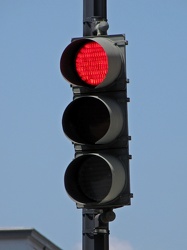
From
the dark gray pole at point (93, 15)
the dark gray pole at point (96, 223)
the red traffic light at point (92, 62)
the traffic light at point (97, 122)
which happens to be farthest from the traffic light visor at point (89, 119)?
the dark gray pole at point (93, 15)

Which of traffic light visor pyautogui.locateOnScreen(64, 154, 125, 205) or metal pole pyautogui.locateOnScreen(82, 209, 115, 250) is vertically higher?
traffic light visor pyautogui.locateOnScreen(64, 154, 125, 205)

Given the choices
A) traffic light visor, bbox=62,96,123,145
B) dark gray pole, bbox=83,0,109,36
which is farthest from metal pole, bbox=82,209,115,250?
dark gray pole, bbox=83,0,109,36

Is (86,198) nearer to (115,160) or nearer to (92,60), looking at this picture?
(115,160)

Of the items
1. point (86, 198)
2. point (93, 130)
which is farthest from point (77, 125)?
point (86, 198)

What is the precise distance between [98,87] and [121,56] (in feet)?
0.89

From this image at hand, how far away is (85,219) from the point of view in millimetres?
6020

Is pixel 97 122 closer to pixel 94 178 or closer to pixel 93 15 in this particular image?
pixel 94 178

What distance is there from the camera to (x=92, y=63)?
591 centimetres

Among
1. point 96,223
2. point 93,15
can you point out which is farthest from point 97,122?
point 93,15

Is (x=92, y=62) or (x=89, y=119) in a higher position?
(x=92, y=62)

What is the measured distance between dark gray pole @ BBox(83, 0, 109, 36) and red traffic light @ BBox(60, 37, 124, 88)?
0.31 meters

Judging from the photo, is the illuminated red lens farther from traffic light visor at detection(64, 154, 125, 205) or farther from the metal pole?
the metal pole

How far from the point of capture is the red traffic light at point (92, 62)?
5.77 meters

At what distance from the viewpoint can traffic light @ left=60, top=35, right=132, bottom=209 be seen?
18.6 feet
